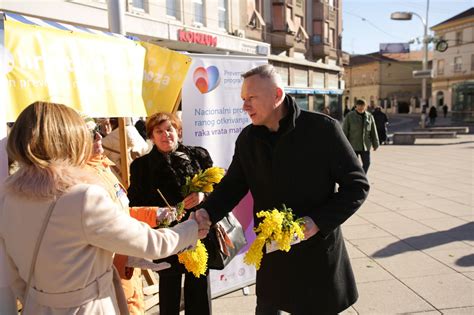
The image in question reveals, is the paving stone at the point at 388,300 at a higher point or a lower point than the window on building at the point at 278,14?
lower

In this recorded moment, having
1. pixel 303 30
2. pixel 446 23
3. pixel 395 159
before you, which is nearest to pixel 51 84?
pixel 395 159

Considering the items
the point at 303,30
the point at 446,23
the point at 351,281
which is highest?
the point at 446,23

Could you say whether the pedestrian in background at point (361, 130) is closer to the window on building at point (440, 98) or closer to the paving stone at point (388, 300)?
the paving stone at point (388, 300)

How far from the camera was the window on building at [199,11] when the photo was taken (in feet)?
58.2

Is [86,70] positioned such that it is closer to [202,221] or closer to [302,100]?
[202,221]

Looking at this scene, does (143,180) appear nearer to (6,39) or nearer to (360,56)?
(6,39)

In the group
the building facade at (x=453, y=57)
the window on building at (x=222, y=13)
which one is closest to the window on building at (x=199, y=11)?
the window on building at (x=222, y=13)

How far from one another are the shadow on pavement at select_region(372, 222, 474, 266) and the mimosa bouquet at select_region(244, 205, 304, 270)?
10.7 ft

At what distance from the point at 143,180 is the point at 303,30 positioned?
28.0m

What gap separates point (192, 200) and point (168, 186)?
239mm

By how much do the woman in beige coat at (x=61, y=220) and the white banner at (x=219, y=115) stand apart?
203 centimetres

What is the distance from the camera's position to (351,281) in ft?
7.93

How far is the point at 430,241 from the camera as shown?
5289 millimetres

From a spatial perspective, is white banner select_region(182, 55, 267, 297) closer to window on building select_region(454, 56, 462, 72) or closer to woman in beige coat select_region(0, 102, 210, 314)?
woman in beige coat select_region(0, 102, 210, 314)
